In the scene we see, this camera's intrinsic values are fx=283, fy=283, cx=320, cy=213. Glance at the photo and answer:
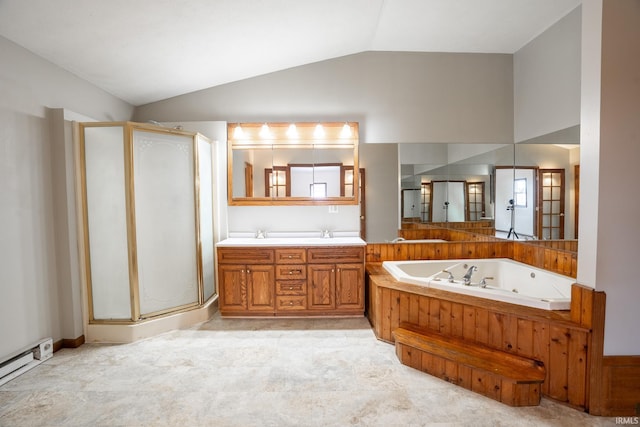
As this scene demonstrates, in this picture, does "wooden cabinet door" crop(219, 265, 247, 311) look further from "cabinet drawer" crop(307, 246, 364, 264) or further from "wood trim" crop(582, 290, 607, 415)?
"wood trim" crop(582, 290, 607, 415)

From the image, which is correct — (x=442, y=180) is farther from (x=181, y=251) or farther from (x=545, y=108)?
(x=181, y=251)

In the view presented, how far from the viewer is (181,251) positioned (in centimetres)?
297

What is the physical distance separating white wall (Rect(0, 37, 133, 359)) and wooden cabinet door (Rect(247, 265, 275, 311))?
5.07ft

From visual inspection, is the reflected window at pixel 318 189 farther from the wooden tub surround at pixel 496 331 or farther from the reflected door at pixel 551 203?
the reflected door at pixel 551 203

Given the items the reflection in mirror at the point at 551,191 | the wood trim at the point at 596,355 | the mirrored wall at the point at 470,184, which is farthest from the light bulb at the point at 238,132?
the wood trim at the point at 596,355

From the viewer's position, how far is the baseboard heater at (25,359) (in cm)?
209

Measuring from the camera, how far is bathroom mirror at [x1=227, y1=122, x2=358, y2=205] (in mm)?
3443

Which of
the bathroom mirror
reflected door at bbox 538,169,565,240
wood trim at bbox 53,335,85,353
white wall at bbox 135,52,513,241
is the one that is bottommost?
wood trim at bbox 53,335,85,353

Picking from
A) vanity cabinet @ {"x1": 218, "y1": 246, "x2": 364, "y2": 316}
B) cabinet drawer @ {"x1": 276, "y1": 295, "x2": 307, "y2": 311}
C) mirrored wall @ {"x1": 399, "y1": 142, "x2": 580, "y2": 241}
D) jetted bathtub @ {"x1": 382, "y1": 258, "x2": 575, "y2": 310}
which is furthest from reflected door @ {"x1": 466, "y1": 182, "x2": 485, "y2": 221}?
cabinet drawer @ {"x1": 276, "y1": 295, "x2": 307, "y2": 311}

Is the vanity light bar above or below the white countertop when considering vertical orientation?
above

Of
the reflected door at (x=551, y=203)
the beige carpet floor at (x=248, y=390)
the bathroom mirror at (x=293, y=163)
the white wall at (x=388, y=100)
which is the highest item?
the white wall at (x=388, y=100)

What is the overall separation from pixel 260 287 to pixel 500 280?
8.56 feet

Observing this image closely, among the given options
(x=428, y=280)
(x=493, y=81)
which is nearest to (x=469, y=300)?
(x=428, y=280)

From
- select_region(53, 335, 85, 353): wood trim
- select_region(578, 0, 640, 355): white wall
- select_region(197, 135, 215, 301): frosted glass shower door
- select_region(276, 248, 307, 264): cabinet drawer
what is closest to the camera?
select_region(578, 0, 640, 355): white wall
